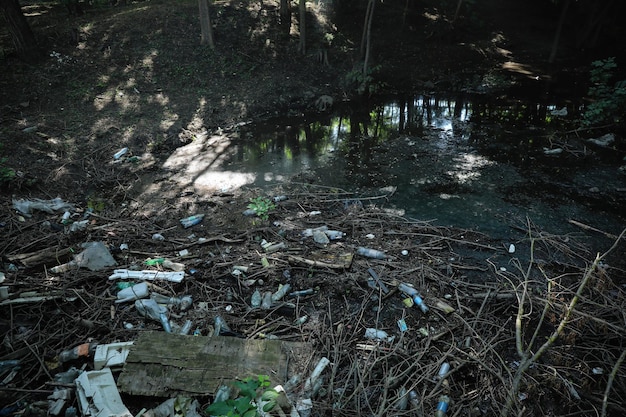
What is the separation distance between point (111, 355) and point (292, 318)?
1.54 metres

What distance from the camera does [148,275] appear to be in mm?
3662

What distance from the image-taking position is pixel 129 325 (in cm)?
312

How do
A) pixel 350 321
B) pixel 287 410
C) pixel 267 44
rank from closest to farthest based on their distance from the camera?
pixel 287 410 → pixel 350 321 → pixel 267 44

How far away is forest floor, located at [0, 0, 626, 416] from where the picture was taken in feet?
9.20

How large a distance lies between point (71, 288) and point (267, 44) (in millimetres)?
9692

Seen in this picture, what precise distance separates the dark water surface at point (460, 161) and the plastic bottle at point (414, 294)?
170 cm

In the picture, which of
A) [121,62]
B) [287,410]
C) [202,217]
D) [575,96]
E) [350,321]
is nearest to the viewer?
[287,410]

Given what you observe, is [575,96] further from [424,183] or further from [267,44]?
[267,44]

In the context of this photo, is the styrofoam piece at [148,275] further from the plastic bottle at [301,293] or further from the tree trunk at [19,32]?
the tree trunk at [19,32]

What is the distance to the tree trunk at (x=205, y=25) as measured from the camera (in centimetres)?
984

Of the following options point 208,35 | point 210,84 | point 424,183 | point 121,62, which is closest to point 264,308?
point 424,183

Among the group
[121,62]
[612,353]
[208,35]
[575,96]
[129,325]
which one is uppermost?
[208,35]

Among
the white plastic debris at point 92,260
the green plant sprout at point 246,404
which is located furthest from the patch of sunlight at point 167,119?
the green plant sprout at point 246,404

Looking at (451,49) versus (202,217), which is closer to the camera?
(202,217)
